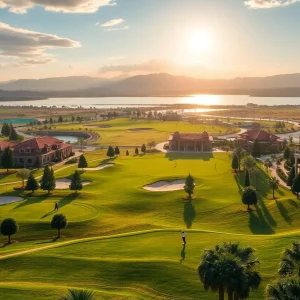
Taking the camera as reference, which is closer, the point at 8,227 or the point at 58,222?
the point at 8,227

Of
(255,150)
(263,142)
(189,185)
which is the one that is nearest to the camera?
(189,185)

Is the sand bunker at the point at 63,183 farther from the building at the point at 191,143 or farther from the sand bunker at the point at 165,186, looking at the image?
the building at the point at 191,143

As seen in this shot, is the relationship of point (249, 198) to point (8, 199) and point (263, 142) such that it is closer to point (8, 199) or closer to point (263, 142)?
point (8, 199)

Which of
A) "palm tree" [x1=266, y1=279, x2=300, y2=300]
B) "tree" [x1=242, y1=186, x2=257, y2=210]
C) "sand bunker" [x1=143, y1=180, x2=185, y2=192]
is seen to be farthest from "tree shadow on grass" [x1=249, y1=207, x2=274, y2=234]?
"palm tree" [x1=266, y1=279, x2=300, y2=300]

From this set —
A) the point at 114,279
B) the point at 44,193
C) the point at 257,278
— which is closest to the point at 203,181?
the point at 44,193

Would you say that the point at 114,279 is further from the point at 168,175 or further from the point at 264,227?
the point at 168,175

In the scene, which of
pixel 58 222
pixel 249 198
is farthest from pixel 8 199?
pixel 249 198
